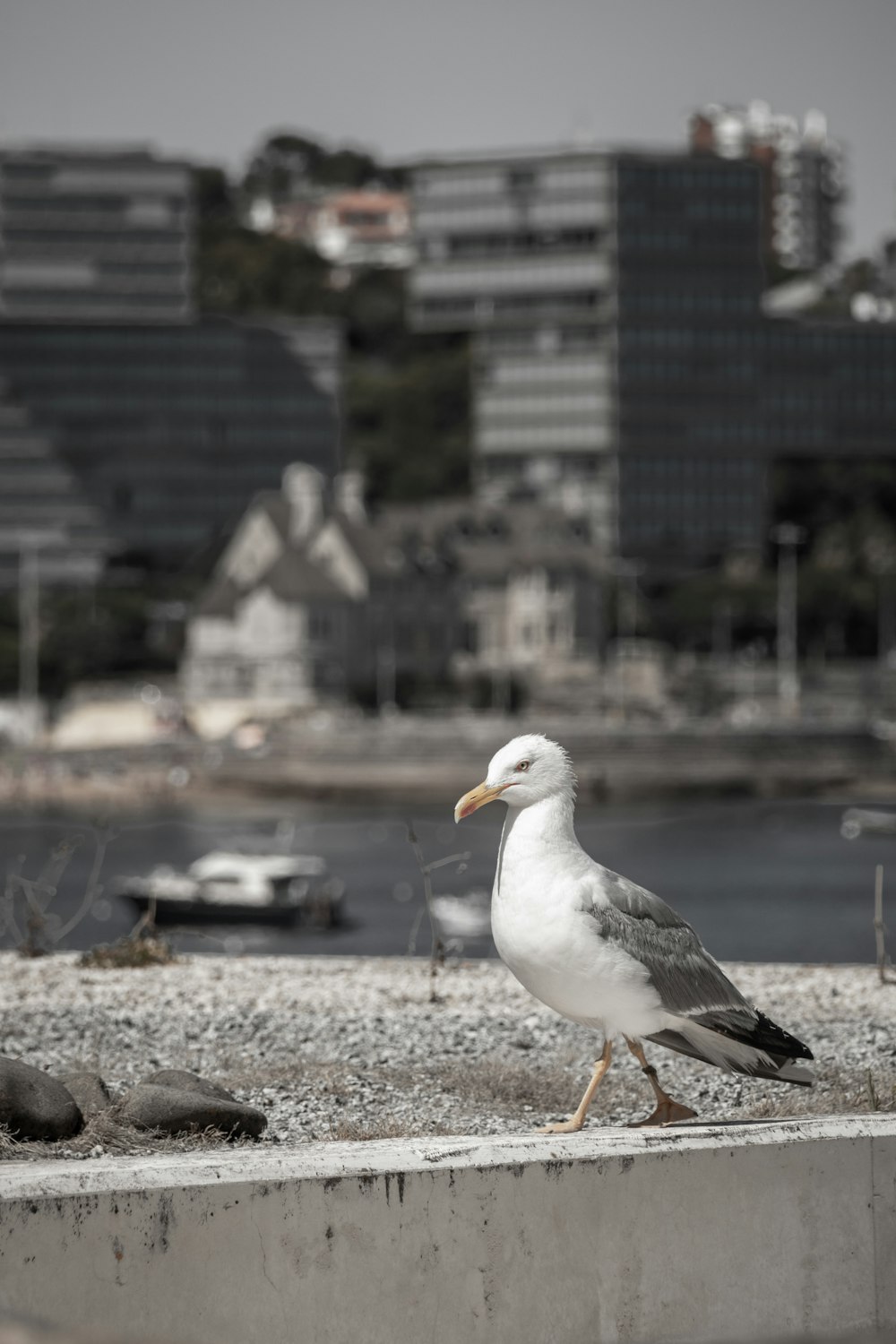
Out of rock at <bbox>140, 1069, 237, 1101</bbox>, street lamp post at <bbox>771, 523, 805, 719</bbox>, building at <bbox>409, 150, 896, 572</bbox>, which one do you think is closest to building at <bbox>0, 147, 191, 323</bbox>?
building at <bbox>409, 150, 896, 572</bbox>

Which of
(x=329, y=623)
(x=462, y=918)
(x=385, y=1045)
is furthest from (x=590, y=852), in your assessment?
(x=329, y=623)

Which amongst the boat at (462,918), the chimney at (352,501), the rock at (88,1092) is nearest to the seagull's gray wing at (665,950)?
the rock at (88,1092)

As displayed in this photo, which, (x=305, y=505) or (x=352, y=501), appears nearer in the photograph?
(x=352, y=501)

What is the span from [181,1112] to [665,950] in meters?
2.40

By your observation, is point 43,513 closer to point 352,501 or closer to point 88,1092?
point 352,501

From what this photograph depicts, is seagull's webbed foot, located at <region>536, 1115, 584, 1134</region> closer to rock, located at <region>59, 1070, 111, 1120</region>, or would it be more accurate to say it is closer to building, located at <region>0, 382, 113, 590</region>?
rock, located at <region>59, 1070, 111, 1120</region>

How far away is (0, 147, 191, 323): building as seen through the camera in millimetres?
187500

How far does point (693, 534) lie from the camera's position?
175625 millimetres

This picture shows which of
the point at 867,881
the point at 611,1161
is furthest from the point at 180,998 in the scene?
the point at 867,881

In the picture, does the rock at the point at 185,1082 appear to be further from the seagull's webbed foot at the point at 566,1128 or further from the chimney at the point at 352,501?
the chimney at the point at 352,501

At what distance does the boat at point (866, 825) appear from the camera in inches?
3319

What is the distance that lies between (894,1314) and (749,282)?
574 ft

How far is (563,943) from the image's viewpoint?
8922mm

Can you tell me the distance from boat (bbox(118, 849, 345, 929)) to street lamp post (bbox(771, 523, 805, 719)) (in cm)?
7871
